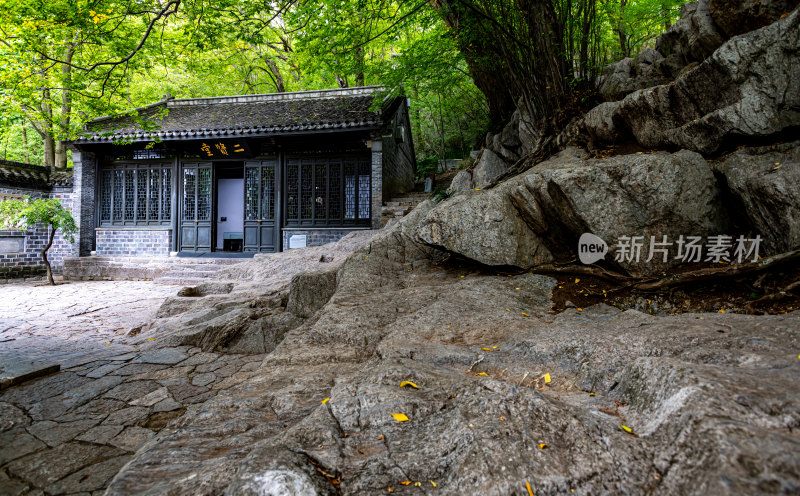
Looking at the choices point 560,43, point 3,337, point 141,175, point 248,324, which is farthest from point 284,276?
point 141,175

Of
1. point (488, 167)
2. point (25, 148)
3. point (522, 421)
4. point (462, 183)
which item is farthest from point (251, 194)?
point (25, 148)

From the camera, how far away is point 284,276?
729cm

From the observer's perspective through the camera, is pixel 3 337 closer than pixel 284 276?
Yes

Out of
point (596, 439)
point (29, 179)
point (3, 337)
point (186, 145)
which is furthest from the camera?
point (186, 145)

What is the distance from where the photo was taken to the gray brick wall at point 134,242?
503 inches

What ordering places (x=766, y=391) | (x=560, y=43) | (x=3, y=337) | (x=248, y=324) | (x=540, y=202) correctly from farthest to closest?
(x=560, y=43) → (x=3, y=337) → (x=248, y=324) → (x=540, y=202) → (x=766, y=391)

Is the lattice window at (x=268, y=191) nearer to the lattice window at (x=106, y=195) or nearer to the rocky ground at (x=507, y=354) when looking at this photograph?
the lattice window at (x=106, y=195)

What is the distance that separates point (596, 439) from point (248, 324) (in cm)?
423

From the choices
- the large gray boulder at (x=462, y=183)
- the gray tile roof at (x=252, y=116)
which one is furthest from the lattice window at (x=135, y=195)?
the large gray boulder at (x=462, y=183)

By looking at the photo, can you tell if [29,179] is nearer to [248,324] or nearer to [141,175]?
[141,175]

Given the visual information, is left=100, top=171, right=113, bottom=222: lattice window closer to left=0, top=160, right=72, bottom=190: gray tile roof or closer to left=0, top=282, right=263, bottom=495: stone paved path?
left=0, top=160, right=72, bottom=190: gray tile roof

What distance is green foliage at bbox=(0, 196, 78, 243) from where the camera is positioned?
9.92 metres

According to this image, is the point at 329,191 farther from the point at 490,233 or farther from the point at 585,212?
the point at 585,212
